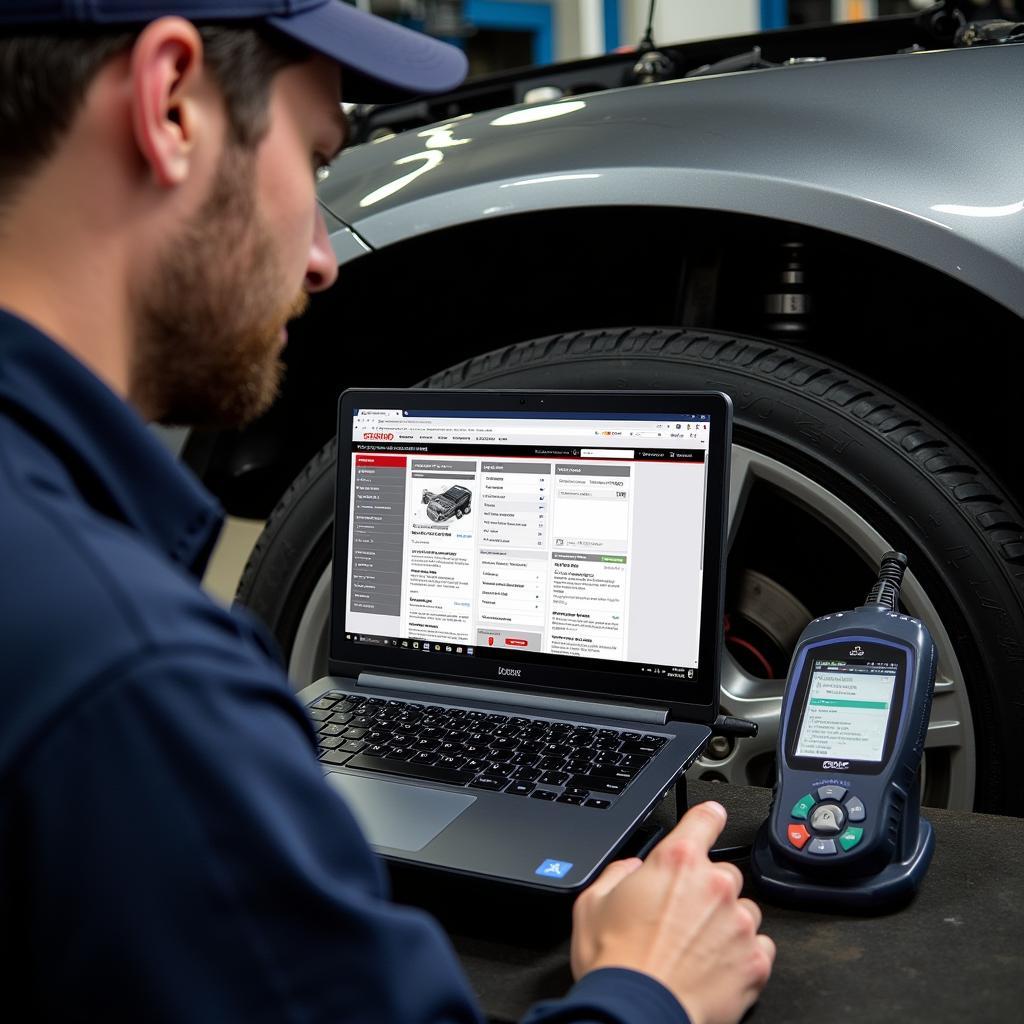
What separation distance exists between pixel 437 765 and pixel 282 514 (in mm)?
559

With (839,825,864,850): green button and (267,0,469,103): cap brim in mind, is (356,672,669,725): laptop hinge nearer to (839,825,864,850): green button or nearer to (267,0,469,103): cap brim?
(839,825,864,850): green button

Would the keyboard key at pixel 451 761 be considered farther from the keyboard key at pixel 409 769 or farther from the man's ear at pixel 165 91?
the man's ear at pixel 165 91

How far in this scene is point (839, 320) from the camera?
138 centimetres

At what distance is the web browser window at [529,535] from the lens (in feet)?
3.24

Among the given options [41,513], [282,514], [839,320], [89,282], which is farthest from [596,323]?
[41,513]

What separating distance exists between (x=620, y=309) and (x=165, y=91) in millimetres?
1075

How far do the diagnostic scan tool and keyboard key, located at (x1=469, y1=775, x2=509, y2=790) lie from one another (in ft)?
0.63

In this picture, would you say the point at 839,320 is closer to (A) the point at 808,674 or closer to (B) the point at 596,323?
(B) the point at 596,323

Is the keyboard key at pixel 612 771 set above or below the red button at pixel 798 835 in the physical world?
below

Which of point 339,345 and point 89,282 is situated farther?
point 339,345

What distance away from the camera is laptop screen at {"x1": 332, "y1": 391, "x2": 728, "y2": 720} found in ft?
3.23

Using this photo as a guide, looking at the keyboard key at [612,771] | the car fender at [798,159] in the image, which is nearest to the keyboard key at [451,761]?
the keyboard key at [612,771]

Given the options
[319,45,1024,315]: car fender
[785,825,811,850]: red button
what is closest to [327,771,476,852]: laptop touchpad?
[785,825,811,850]: red button

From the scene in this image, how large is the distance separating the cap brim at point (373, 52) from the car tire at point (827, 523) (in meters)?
0.50
